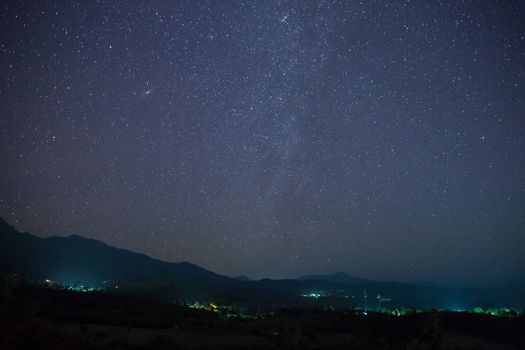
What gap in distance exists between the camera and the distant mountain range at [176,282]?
115562 millimetres

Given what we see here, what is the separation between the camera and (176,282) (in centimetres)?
12681

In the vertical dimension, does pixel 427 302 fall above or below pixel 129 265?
below

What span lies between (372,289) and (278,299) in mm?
62028

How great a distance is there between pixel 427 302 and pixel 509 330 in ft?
319

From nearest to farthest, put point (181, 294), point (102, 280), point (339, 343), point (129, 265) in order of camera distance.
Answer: point (339, 343) < point (181, 294) < point (102, 280) < point (129, 265)

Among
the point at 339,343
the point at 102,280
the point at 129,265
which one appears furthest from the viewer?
the point at 129,265

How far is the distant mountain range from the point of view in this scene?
116 m

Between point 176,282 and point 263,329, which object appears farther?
point 176,282

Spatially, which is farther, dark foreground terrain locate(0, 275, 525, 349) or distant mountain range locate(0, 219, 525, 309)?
distant mountain range locate(0, 219, 525, 309)

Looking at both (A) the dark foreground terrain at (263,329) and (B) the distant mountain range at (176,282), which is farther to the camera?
(B) the distant mountain range at (176,282)

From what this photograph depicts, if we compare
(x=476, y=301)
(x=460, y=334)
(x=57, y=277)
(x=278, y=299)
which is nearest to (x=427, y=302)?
(x=476, y=301)

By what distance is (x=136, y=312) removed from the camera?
60.1 m

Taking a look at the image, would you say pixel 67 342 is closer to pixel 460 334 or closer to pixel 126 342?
pixel 126 342

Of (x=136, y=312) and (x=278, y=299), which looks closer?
(x=136, y=312)
